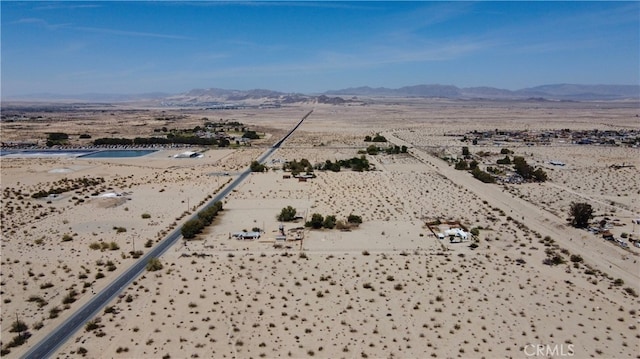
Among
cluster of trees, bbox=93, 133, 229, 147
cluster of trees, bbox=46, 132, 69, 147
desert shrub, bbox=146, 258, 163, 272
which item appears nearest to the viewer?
desert shrub, bbox=146, 258, 163, 272

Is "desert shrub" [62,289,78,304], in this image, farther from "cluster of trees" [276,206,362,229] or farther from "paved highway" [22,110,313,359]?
"cluster of trees" [276,206,362,229]

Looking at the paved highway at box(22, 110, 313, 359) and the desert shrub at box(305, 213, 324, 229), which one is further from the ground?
the desert shrub at box(305, 213, 324, 229)

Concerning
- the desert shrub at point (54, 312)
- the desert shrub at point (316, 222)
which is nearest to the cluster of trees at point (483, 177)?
the desert shrub at point (316, 222)

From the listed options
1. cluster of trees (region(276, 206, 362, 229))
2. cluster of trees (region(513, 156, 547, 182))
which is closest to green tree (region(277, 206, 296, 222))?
cluster of trees (region(276, 206, 362, 229))

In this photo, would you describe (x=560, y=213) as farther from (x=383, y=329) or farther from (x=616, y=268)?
(x=383, y=329)

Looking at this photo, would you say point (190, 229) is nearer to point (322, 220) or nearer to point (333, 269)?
point (322, 220)

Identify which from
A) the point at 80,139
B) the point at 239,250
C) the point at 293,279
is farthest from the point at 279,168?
the point at 80,139
